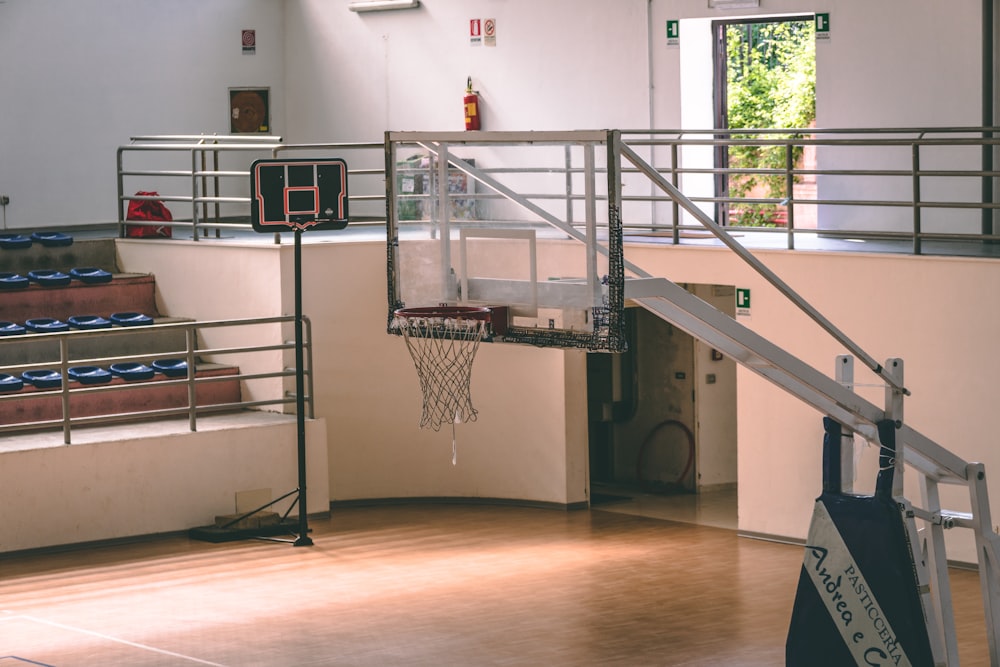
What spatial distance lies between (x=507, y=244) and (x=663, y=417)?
7059 millimetres

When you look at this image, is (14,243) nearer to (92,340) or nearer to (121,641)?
(92,340)

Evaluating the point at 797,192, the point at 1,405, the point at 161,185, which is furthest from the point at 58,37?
the point at 797,192

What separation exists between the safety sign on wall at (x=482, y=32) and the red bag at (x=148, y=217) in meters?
3.48

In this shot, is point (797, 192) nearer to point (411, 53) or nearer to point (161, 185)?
point (411, 53)

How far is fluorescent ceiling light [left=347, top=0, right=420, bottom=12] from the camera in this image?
1573 centimetres

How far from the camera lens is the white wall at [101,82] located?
50.4ft

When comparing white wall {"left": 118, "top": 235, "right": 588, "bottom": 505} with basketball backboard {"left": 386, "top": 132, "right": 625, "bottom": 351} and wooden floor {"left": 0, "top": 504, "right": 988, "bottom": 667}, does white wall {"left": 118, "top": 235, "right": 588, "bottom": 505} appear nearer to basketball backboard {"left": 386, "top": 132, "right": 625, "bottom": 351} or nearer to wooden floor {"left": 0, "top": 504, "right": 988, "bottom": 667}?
wooden floor {"left": 0, "top": 504, "right": 988, "bottom": 667}

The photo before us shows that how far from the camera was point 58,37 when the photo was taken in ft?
51.1

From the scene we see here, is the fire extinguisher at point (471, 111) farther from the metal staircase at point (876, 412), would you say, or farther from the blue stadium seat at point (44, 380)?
the metal staircase at point (876, 412)

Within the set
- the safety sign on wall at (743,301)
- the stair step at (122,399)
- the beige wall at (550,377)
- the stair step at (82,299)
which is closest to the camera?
the beige wall at (550,377)

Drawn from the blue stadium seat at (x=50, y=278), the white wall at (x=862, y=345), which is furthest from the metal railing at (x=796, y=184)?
the blue stadium seat at (x=50, y=278)

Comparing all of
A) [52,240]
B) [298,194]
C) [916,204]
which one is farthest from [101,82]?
[916,204]

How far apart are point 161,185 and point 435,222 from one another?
8451 millimetres

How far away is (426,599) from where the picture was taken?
1012cm
